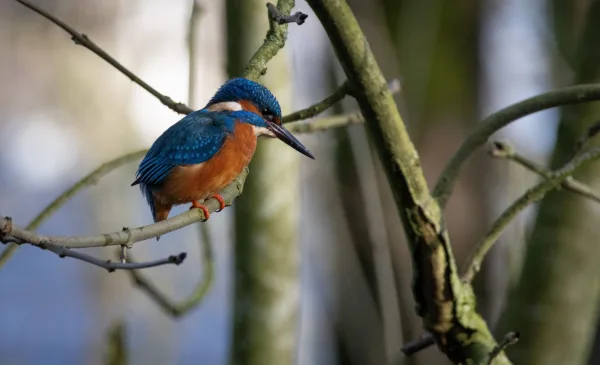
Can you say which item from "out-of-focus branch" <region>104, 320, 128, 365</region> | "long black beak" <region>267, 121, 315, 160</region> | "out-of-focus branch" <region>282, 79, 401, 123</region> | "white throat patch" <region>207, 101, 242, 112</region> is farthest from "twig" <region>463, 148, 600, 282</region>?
"out-of-focus branch" <region>104, 320, 128, 365</region>

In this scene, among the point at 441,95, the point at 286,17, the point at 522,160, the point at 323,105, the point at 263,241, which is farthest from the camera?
the point at 441,95

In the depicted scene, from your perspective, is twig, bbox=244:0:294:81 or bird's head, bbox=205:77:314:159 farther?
bird's head, bbox=205:77:314:159

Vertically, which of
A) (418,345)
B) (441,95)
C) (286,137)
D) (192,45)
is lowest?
(418,345)

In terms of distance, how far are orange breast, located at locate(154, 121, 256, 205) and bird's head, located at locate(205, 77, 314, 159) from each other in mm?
64

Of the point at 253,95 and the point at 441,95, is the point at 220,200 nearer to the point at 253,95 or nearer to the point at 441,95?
the point at 253,95

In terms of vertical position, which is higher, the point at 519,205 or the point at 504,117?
the point at 504,117

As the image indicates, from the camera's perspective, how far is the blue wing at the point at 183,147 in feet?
6.12

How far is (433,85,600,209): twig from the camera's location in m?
1.44

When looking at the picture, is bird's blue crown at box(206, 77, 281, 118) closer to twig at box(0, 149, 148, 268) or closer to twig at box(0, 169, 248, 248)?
twig at box(0, 149, 148, 268)

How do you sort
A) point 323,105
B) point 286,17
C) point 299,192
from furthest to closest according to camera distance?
point 299,192, point 323,105, point 286,17

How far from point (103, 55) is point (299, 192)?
82 cm

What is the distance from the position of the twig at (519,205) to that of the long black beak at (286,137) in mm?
492

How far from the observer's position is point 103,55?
5.46ft

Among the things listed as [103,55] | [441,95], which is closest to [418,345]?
[103,55]
